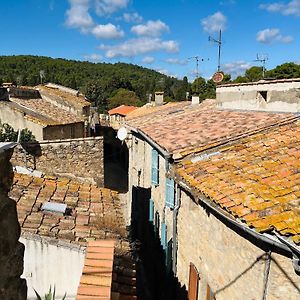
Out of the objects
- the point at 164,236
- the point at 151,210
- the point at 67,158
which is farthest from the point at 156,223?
the point at 67,158

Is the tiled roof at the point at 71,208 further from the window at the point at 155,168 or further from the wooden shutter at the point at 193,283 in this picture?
the wooden shutter at the point at 193,283

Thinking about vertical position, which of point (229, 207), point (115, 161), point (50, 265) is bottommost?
point (115, 161)

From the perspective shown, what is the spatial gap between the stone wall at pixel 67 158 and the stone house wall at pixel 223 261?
19.1 ft

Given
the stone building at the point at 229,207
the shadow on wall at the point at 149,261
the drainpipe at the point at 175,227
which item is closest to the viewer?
the stone building at the point at 229,207

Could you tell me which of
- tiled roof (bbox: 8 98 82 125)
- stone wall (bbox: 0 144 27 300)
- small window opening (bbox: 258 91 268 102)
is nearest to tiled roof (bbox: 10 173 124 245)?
stone wall (bbox: 0 144 27 300)

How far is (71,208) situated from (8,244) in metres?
5.69

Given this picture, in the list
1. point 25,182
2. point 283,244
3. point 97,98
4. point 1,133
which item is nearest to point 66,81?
point 97,98

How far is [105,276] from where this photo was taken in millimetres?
4504

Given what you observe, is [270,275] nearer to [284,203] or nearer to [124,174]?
[284,203]

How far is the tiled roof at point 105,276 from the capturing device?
4125 mm

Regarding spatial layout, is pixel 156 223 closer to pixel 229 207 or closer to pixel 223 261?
pixel 223 261

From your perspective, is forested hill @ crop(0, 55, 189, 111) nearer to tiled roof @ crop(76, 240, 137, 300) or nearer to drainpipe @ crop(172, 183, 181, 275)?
drainpipe @ crop(172, 183, 181, 275)

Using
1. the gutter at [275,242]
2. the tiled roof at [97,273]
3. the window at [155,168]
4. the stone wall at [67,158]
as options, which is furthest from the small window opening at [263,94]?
the tiled roof at [97,273]

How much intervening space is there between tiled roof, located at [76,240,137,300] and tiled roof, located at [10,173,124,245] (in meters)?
0.70
